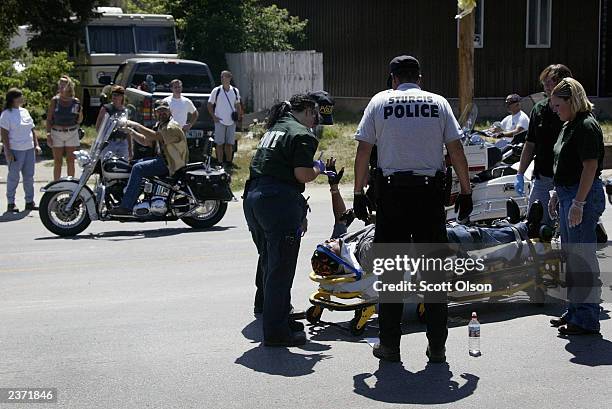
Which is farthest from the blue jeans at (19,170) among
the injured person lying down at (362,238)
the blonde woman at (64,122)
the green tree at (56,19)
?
the green tree at (56,19)

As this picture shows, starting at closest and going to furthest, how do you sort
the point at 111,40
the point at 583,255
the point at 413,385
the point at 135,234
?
the point at 413,385, the point at 583,255, the point at 135,234, the point at 111,40

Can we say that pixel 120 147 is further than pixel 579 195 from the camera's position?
Yes

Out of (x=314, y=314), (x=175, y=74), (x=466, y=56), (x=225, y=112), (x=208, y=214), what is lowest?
(x=208, y=214)

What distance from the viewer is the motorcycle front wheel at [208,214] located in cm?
1343

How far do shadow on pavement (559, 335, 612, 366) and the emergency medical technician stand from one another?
98cm

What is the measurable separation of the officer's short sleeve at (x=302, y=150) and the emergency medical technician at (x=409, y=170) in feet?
1.50

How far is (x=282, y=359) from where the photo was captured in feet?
23.2

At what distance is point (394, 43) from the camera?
2862 centimetres

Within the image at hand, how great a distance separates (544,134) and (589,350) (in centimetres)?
213

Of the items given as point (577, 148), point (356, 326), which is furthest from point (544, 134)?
point (356, 326)

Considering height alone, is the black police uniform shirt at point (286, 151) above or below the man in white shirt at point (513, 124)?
above

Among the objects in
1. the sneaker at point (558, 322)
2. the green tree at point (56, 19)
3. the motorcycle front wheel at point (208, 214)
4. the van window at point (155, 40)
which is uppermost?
the green tree at point (56, 19)

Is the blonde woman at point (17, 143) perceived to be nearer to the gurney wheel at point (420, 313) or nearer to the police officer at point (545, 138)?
the police officer at point (545, 138)

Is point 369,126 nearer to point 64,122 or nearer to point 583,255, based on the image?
point 583,255
